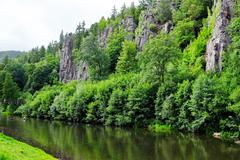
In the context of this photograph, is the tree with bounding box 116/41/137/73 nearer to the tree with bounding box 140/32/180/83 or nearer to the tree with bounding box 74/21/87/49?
the tree with bounding box 140/32/180/83

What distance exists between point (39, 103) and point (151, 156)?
297 ft

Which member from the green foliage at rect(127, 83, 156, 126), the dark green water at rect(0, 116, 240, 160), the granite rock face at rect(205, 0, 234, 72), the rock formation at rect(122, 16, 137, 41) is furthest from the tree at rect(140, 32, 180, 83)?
the rock formation at rect(122, 16, 137, 41)

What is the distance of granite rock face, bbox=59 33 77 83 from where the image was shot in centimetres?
16419

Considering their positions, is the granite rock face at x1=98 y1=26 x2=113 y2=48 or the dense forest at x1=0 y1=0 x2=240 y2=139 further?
the granite rock face at x1=98 y1=26 x2=113 y2=48

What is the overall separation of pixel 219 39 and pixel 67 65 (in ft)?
339

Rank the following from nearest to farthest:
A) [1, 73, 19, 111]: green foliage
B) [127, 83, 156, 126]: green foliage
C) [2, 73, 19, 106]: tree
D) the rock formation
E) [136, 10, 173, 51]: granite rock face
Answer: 1. [127, 83, 156, 126]: green foliage
2. [136, 10, 173, 51]: granite rock face
3. the rock formation
4. [1, 73, 19, 111]: green foliage
5. [2, 73, 19, 106]: tree

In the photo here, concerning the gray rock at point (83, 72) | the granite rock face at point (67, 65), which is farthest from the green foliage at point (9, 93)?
the gray rock at point (83, 72)

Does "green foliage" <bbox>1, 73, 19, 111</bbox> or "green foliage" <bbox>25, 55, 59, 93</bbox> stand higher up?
"green foliage" <bbox>25, 55, 59, 93</bbox>

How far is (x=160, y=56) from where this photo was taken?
81.6 m

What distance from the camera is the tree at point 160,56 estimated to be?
3196 inches

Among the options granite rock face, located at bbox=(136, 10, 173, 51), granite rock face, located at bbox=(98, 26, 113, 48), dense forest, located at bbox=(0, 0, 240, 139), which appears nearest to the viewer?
dense forest, located at bbox=(0, 0, 240, 139)

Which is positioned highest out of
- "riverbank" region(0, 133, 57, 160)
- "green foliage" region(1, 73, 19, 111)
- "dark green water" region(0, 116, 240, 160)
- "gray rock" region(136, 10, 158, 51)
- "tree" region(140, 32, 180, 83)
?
"gray rock" region(136, 10, 158, 51)

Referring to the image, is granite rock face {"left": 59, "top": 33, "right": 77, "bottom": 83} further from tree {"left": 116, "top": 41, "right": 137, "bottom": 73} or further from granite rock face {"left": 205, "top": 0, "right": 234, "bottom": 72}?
granite rock face {"left": 205, "top": 0, "right": 234, "bottom": 72}

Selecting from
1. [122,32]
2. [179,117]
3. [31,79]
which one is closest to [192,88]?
[179,117]
